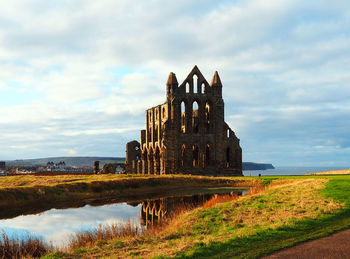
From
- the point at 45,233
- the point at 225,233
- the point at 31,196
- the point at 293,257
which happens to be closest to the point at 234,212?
the point at 225,233

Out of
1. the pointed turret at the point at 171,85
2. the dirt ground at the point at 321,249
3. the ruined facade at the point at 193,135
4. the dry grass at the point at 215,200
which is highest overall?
the pointed turret at the point at 171,85

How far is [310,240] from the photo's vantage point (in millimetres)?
12422

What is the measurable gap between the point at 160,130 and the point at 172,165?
24.8ft

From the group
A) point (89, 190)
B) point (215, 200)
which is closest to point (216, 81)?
point (89, 190)

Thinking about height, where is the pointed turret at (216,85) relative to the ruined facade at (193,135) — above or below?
above

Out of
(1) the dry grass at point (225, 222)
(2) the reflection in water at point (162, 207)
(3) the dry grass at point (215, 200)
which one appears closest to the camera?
(1) the dry grass at point (225, 222)

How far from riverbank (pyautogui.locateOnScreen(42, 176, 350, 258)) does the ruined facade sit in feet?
132

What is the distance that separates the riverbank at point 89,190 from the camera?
28.3 meters

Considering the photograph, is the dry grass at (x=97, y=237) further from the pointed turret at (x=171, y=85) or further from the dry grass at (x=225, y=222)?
the pointed turret at (x=171, y=85)

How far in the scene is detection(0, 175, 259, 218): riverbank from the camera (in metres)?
28.3

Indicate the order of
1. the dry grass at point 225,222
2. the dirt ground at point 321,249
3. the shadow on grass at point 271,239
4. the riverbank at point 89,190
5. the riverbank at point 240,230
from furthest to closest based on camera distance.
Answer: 1. the riverbank at point 89,190
2. the dry grass at point 225,222
3. the riverbank at point 240,230
4. the shadow on grass at point 271,239
5. the dirt ground at point 321,249

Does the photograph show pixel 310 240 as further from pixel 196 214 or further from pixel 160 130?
pixel 160 130

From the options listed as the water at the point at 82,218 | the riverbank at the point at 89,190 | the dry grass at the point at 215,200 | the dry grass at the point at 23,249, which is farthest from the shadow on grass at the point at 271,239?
the riverbank at the point at 89,190

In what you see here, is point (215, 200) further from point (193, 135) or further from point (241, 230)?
point (193, 135)
